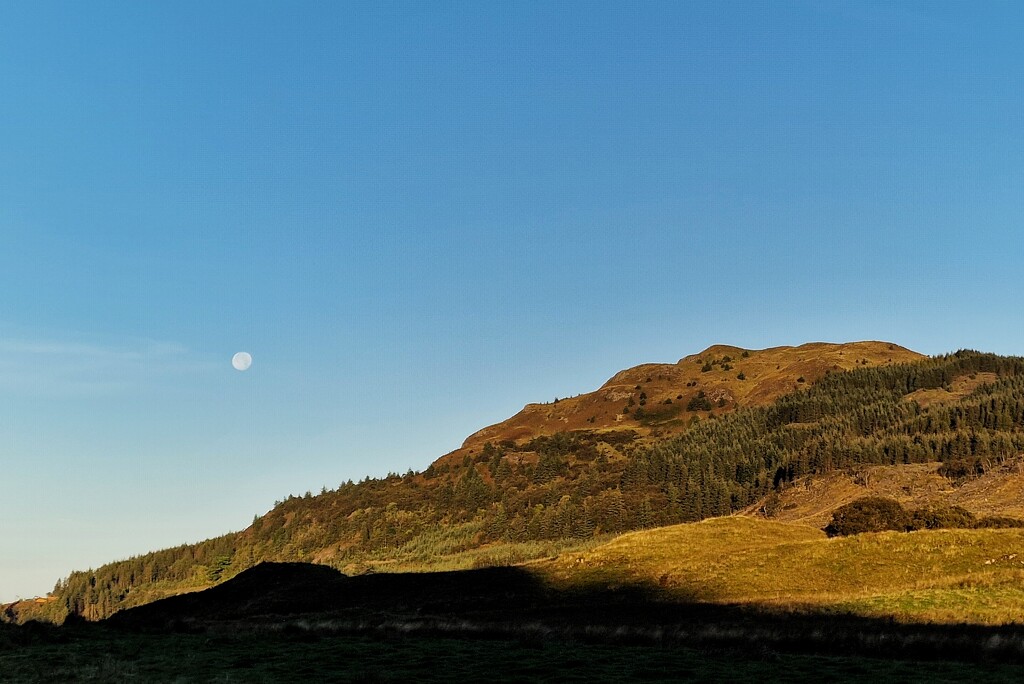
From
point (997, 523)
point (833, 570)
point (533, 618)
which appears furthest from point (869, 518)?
point (533, 618)

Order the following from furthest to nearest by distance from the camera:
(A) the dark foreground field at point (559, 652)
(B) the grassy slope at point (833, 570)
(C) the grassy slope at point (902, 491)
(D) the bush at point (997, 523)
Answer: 1. (C) the grassy slope at point (902, 491)
2. (D) the bush at point (997, 523)
3. (B) the grassy slope at point (833, 570)
4. (A) the dark foreground field at point (559, 652)

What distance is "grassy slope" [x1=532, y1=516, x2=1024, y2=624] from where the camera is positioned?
2953 cm

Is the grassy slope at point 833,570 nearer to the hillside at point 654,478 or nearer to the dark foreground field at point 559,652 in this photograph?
the dark foreground field at point 559,652

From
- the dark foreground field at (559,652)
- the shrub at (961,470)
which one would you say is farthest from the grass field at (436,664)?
the shrub at (961,470)

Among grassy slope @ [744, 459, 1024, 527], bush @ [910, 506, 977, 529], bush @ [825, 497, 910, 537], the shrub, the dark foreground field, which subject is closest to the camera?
the dark foreground field

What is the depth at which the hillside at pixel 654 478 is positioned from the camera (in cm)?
12169

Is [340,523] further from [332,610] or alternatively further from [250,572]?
[332,610]

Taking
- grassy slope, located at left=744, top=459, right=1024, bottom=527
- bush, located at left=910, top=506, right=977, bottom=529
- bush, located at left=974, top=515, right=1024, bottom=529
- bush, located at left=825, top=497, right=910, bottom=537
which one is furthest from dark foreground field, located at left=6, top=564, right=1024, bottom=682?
grassy slope, located at left=744, top=459, right=1024, bottom=527

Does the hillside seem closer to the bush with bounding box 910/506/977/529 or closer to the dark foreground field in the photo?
the bush with bounding box 910/506/977/529

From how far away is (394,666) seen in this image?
1869 centimetres

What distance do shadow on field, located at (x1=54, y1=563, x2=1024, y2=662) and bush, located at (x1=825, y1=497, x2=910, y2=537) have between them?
22.6m

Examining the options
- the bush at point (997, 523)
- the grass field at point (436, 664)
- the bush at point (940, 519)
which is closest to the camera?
the grass field at point (436, 664)

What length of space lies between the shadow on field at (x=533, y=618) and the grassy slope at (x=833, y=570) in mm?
2077

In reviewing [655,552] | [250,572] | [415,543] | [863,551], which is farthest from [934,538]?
[415,543]
